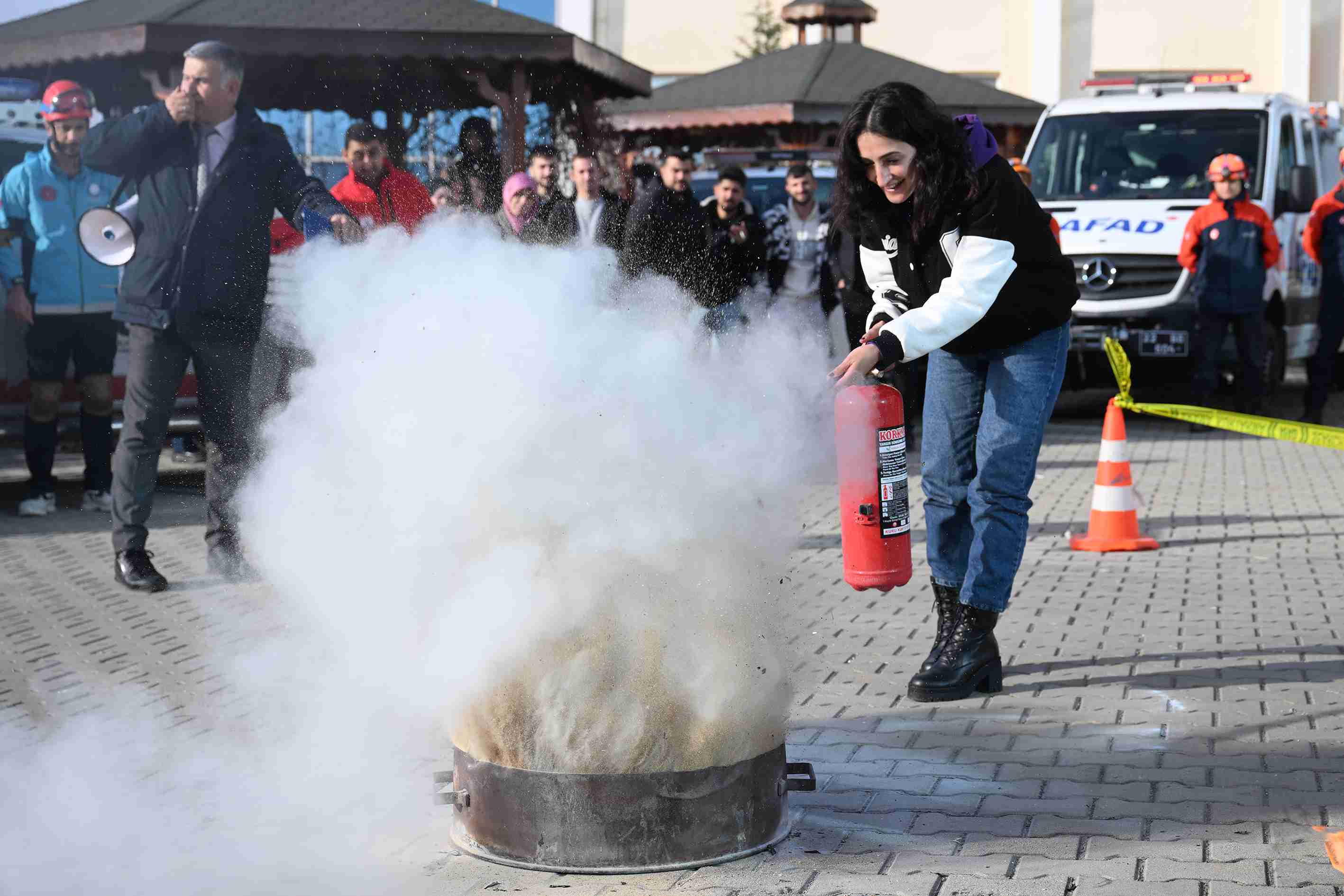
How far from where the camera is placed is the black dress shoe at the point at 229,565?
7125mm

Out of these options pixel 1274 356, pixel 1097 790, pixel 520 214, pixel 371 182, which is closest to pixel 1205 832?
pixel 1097 790

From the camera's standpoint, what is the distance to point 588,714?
11.2 ft

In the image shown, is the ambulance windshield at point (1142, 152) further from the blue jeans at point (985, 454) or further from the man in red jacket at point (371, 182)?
the blue jeans at point (985, 454)

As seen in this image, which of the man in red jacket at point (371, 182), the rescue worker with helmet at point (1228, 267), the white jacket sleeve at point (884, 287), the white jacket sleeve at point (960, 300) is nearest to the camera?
the white jacket sleeve at point (960, 300)

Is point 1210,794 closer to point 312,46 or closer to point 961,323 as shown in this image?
point 961,323

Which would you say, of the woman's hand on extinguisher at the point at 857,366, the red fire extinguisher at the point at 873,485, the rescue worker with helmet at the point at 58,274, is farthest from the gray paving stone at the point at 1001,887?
the rescue worker with helmet at the point at 58,274

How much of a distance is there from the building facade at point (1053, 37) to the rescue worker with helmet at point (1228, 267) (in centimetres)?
1912

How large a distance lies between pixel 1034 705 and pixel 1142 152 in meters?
10.0

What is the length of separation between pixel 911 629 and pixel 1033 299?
1736 millimetres

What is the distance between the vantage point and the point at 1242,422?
6.39 m

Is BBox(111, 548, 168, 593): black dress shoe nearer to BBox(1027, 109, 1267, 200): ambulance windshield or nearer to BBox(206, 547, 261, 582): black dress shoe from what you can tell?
BBox(206, 547, 261, 582): black dress shoe

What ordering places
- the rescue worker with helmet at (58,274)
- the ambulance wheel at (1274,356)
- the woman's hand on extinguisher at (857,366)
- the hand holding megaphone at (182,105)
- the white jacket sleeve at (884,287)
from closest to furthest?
1. the woman's hand on extinguisher at (857,366)
2. the white jacket sleeve at (884,287)
3. the hand holding megaphone at (182,105)
4. the rescue worker with helmet at (58,274)
5. the ambulance wheel at (1274,356)

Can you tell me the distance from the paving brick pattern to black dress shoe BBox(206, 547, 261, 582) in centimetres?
16

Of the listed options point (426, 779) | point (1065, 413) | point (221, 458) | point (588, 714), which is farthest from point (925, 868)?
point (1065, 413)
